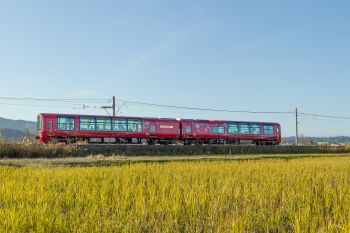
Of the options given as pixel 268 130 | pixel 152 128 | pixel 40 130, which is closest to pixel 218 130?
pixel 268 130

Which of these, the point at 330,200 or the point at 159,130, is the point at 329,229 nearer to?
the point at 330,200

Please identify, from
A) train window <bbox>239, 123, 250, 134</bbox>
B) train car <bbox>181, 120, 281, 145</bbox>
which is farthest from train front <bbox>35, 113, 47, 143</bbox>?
train window <bbox>239, 123, 250, 134</bbox>

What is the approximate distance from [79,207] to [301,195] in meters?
3.45

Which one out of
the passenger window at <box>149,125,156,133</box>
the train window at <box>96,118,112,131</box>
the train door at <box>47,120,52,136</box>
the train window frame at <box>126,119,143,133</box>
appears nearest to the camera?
the train door at <box>47,120,52,136</box>

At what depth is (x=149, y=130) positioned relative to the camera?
3578cm

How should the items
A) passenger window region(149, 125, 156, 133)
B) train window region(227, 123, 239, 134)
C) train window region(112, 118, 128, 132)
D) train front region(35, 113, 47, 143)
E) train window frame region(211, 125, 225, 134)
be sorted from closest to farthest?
train front region(35, 113, 47, 143) → train window region(112, 118, 128, 132) → passenger window region(149, 125, 156, 133) → train window frame region(211, 125, 225, 134) → train window region(227, 123, 239, 134)

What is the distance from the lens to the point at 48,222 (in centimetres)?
511

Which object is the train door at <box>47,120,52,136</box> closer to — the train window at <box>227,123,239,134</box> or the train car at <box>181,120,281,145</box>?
the train car at <box>181,120,281,145</box>

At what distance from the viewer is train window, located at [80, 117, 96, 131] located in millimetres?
32719

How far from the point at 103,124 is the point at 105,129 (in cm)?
40

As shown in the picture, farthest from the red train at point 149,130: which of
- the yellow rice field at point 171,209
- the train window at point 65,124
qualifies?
the yellow rice field at point 171,209

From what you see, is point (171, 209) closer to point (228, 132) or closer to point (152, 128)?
point (152, 128)

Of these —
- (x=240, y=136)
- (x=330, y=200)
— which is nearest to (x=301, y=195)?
(x=330, y=200)

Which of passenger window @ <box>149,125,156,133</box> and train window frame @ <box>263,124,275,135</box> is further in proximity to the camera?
train window frame @ <box>263,124,275,135</box>
